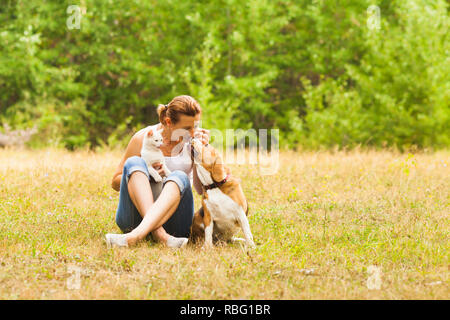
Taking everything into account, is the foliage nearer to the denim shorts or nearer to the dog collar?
the denim shorts

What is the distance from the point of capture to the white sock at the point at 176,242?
4.92 metres

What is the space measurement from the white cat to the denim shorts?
0.31 feet

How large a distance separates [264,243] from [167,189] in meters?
1.09

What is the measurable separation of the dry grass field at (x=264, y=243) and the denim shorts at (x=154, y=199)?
0.29 m

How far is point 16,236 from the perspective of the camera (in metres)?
5.31

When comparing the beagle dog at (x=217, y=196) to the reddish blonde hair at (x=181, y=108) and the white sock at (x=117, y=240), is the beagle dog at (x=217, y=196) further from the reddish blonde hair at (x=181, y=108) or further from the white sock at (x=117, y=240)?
the white sock at (x=117, y=240)

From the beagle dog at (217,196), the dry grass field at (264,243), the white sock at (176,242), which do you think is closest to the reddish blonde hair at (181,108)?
the beagle dog at (217,196)

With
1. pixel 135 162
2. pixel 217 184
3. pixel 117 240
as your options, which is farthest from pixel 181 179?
pixel 117 240

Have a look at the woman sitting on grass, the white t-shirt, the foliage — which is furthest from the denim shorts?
the foliage

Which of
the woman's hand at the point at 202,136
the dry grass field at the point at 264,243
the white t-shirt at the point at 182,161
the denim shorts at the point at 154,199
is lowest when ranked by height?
the dry grass field at the point at 264,243

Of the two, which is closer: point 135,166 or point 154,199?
point 135,166

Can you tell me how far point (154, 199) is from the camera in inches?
210

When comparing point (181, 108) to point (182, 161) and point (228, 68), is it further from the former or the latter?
point (228, 68)
